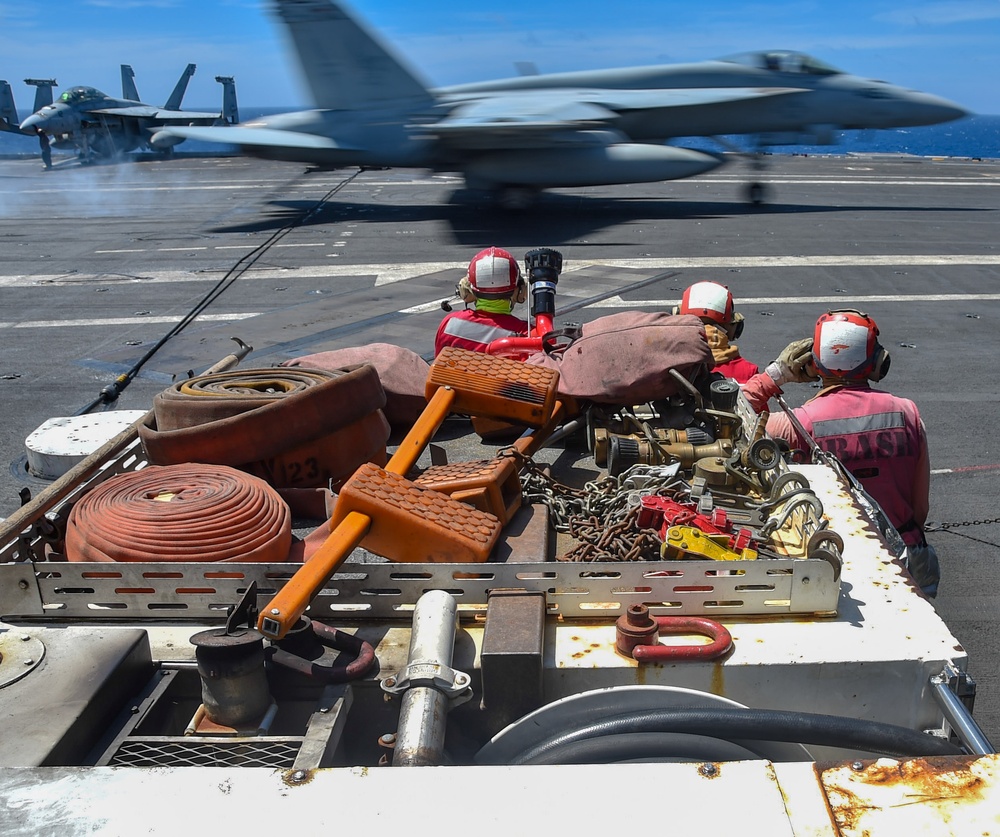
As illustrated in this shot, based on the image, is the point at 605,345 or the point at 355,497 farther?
the point at 605,345

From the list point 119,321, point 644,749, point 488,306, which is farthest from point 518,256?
point 644,749

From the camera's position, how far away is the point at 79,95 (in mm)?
47719

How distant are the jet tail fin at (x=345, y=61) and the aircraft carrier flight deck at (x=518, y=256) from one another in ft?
10.2

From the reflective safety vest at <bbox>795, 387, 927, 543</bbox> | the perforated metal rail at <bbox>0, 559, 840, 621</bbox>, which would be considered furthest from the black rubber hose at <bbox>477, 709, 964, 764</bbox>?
the reflective safety vest at <bbox>795, 387, 927, 543</bbox>

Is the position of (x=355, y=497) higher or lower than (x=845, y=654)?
higher

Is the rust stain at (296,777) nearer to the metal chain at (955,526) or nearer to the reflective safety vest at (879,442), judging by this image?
Result: the reflective safety vest at (879,442)

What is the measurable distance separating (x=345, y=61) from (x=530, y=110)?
5761 millimetres

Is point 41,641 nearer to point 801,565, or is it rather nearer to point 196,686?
point 196,686

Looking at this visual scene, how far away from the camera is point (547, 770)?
172 centimetres

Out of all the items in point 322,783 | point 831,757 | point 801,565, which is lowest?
point 831,757

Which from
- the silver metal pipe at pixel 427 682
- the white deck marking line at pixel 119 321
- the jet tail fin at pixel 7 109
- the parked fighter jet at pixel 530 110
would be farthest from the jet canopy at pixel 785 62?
the jet tail fin at pixel 7 109

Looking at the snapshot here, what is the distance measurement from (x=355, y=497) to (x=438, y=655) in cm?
66

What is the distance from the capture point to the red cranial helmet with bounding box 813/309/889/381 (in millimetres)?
4484

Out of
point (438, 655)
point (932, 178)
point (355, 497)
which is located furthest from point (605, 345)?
point (932, 178)
